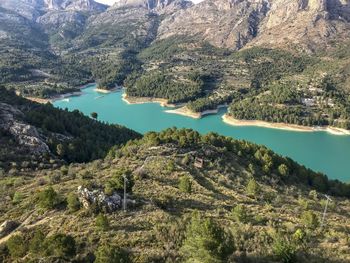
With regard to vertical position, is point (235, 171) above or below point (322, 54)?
below

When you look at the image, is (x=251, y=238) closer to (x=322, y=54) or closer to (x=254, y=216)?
(x=254, y=216)

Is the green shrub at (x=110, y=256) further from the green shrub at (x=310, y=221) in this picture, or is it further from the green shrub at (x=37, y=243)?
the green shrub at (x=310, y=221)

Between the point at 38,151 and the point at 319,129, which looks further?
the point at 319,129

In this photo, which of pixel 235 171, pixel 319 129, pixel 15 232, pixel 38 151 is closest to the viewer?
pixel 15 232

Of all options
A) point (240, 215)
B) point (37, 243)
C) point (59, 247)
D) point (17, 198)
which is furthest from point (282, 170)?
point (37, 243)

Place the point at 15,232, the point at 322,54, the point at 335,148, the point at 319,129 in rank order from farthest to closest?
1. the point at 322,54
2. the point at 319,129
3. the point at 335,148
4. the point at 15,232

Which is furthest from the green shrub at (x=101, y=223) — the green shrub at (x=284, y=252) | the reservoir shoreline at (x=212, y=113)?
the reservoir shoreline at (x=212, y=113)

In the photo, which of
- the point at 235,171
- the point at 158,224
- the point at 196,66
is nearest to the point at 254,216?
the point at 158,224
